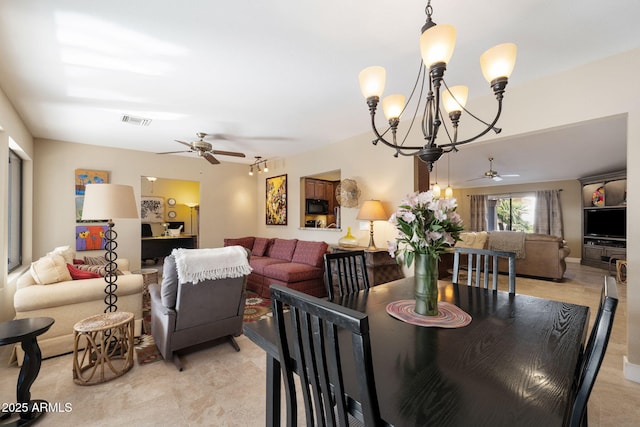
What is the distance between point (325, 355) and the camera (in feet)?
2.58

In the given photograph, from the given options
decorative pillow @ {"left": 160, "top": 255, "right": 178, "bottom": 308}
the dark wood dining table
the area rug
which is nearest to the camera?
the dark wood dining table

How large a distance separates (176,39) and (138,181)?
4.13 m

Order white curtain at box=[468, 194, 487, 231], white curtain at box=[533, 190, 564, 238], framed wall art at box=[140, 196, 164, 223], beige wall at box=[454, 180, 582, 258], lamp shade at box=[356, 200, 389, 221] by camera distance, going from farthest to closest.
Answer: white curtain at box=[468, 194, 487, 231]
white curtain at box=[533, 190, 564, 238]
beige wall at box=[454, 180, 582, 258]
framed wall art at box=[140, 196, 164, 223]
lamp shade at box=[356, 200, 389, 221]

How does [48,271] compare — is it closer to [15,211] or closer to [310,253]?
[15,211]

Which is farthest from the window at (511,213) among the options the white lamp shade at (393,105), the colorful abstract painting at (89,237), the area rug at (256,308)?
the colorful abstract painting at (89,237)

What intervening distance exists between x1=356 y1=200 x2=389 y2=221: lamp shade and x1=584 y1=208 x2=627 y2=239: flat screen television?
22.5 feet

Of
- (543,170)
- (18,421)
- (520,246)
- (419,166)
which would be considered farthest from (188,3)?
(543,170)

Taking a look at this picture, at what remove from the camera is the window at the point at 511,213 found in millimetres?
9289

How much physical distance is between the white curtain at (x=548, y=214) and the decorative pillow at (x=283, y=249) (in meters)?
8.26

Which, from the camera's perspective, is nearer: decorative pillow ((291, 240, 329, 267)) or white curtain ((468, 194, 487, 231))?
decorative pillow ((291, 240, 329, 267))

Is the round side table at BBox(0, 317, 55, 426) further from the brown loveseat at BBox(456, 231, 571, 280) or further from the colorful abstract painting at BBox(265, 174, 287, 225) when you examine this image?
the brown loveseat at BBox(456, 231, 571, 280)

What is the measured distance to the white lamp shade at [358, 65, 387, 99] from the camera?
1.68m

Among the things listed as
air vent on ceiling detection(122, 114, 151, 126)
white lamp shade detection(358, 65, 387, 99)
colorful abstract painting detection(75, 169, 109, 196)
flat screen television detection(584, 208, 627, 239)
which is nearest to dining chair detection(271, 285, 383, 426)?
white lamp shade detection(358, 65, 387, 99)

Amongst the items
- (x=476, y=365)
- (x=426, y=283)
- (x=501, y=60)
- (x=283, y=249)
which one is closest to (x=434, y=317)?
(x=426, y=283)
